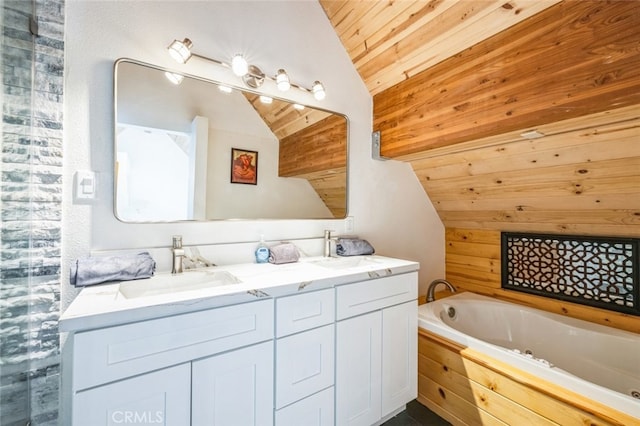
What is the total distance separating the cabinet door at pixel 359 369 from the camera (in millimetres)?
1298

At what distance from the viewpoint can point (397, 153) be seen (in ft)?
6.54

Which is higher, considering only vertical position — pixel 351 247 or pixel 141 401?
pixel 351 247

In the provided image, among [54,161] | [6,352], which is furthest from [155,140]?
[6,352]

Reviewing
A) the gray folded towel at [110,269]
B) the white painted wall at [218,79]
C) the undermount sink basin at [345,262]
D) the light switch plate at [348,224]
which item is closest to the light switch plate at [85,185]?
the white painted wall at [218,79]

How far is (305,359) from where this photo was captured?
3.87ft

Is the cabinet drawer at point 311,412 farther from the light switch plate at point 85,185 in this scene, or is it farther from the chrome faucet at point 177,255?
the light switch plate at point 85,185

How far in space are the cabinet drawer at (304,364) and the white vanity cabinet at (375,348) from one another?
7 cm

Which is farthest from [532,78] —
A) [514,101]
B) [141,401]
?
[141,401]

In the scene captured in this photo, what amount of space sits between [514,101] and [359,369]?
60.3 inches

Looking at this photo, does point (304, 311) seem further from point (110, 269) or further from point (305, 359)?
point (110, 269)

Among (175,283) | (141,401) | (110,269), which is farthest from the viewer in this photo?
(175,283)

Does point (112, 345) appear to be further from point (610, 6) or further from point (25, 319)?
point (610, 6)

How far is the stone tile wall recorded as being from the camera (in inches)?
40.2

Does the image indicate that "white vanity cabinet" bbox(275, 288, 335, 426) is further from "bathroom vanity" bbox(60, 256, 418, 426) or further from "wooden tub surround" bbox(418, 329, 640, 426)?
"wooden tub surround" bbox(418, 329, 640, 426)
